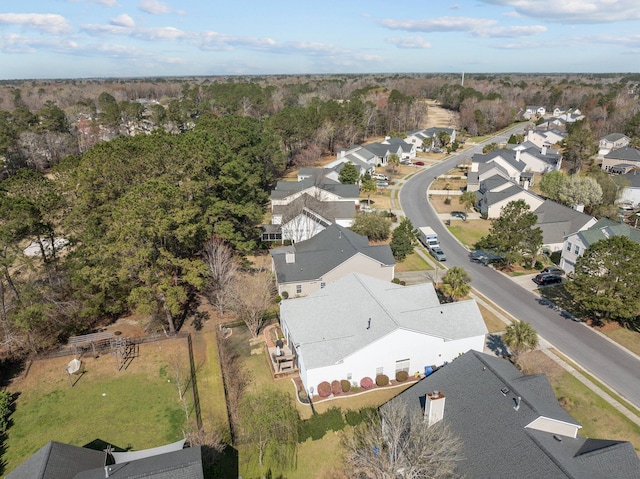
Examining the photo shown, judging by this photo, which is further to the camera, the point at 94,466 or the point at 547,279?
the point at 547,279

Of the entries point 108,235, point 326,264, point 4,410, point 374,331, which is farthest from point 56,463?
point 326,264

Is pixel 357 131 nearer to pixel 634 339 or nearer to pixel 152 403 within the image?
pixel 634 339

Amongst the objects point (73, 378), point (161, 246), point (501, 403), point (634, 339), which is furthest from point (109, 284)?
point (634, 339)

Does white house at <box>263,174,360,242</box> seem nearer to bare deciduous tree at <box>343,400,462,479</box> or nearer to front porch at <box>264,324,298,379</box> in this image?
front porch at <box>264,324,298,379</box>

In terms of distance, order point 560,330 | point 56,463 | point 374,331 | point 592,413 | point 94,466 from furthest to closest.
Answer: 1. point 560,330
2. point 374,331
3. point 592,413
4. point 94,466
5. point 56,463

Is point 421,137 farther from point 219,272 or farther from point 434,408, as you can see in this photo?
point 434,408

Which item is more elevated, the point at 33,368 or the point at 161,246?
the point at 161,246

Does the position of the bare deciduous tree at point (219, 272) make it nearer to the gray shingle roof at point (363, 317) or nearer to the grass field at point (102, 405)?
the grass field at point (102, 405)

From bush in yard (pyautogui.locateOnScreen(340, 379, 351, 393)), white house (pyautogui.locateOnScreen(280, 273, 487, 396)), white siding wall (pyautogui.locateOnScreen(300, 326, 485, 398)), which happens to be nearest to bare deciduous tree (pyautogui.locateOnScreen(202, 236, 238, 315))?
white house (pyautogui.locateOnScreen(280, 273, 487, 396))
